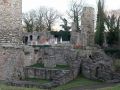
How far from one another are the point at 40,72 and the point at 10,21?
4394mm

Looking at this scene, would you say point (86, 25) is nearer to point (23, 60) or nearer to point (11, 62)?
point (23, 60)

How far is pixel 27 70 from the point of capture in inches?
834

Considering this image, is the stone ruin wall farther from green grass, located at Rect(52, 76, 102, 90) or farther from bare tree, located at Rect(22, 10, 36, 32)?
bare tree, located at Rect(22, 10, 36, 32)

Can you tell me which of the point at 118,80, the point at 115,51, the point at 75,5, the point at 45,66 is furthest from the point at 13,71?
the point at 75,5

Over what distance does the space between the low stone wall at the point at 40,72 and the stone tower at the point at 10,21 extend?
2.89 metres

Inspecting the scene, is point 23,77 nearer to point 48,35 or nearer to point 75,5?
point 48,35

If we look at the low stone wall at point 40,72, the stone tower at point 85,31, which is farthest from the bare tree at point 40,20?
the low stone wall at point 40,72

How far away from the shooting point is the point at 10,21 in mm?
18484

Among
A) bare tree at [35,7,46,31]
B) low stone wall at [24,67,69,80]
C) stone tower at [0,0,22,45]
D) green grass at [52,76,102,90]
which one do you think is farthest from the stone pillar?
bare tree at [35,7,46,31]

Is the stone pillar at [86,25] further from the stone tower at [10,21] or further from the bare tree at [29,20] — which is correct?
the bare tree at [29,20]

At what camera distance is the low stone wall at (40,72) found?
67.2 ft

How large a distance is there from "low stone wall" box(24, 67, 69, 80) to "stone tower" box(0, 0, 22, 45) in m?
2.89

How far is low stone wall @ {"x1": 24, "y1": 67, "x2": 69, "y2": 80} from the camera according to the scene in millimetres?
20469

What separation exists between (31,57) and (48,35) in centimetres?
1973
